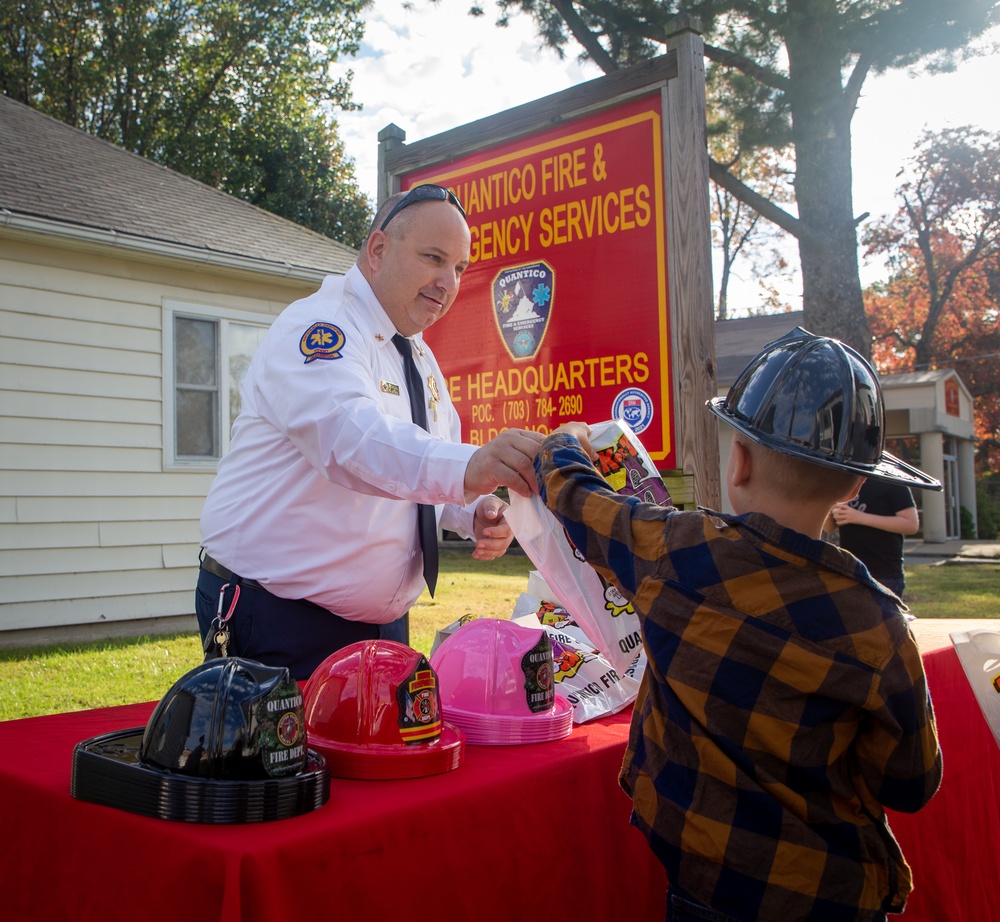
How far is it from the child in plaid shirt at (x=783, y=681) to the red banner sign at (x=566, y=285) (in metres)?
1.68

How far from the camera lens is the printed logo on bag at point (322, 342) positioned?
2.21m

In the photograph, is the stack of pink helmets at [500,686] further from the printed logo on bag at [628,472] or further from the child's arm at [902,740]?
the child's arm at [902,740]

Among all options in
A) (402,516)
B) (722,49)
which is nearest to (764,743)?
(402,516)

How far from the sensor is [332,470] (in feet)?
7.00

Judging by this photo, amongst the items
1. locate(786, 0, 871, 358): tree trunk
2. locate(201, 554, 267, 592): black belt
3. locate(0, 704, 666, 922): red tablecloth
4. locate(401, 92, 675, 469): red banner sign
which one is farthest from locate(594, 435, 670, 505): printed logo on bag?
locate(786, 0, 871, 358): tree trunk

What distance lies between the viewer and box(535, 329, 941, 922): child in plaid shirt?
1448 mm

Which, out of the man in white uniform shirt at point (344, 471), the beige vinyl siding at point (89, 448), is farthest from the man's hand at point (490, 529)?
the beige vinyl siding at point (89, 448)

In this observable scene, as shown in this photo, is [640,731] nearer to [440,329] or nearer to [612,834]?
[612,834]

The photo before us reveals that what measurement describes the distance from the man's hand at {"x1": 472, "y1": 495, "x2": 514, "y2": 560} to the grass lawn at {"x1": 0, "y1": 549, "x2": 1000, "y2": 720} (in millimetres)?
4094

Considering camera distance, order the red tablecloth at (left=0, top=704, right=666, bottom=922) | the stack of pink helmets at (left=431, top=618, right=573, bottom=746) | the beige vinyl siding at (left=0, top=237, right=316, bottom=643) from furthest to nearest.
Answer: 1. the beige vinyl siding at (left=0, top=237, right=316, bottom=643)
2. the stack of pink helmets at (left=431, top=618, right=573, bottom=746)
3. the red tablecloth at (left=0, top=704, right=666, bottom=922)

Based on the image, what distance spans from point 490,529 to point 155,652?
19.5ft

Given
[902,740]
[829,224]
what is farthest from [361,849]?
[829,224]

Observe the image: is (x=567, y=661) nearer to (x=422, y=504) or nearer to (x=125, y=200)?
(x=422, y=504)

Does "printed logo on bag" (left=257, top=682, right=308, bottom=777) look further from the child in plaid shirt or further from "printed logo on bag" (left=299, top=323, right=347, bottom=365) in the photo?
"printed logo on bag" (left=299, top=323, right=347, bottom=365)
